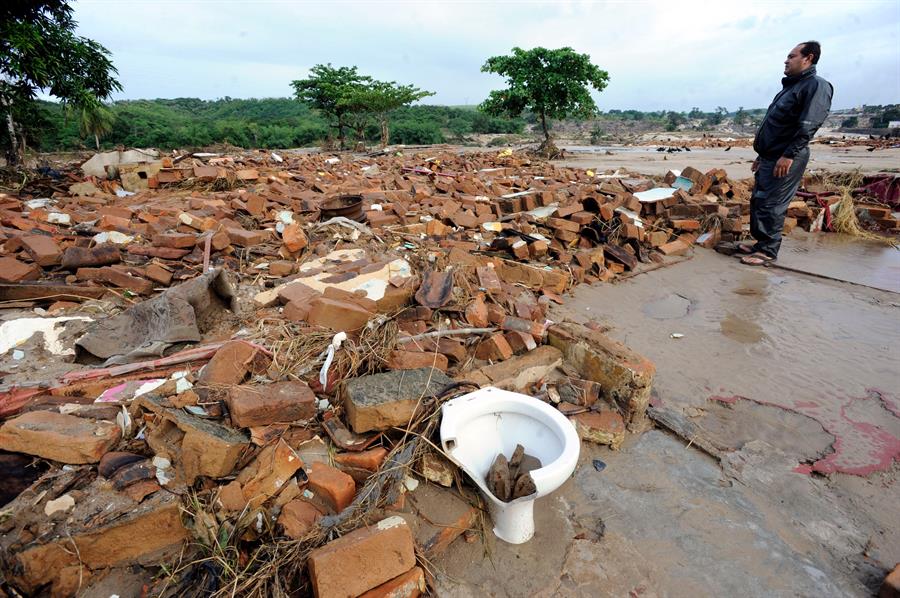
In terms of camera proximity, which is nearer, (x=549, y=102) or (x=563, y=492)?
(x=563, y=492)

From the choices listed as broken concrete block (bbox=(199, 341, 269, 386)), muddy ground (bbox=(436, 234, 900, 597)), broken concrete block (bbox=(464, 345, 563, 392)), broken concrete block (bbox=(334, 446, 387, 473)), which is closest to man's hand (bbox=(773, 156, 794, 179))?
muddy ground (bbox=(436, 234, 900, 597))

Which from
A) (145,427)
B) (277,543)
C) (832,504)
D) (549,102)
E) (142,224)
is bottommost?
(832,504)

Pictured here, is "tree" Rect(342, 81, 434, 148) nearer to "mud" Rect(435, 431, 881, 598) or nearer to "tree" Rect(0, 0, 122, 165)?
"tree" Rect(0, 0, 122, 165)

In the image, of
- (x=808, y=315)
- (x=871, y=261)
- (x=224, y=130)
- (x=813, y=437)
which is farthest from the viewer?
(x=224, y=130)

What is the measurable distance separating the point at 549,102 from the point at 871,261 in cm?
1443

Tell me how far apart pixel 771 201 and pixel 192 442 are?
21.1 feet

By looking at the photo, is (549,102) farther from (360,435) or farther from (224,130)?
(224,130)

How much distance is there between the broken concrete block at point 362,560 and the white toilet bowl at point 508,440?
1.40ft

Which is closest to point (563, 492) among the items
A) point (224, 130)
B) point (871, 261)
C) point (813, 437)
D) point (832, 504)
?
point (832, 504)

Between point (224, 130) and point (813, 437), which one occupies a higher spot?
point (224, 130)

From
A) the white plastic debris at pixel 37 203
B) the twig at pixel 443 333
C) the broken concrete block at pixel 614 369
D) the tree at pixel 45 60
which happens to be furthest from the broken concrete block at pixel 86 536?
the tree at pixel 45 60

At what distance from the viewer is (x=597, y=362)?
2902mm

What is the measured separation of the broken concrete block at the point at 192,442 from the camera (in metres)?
1.89

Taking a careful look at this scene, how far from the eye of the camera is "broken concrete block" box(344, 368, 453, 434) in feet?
7.33
